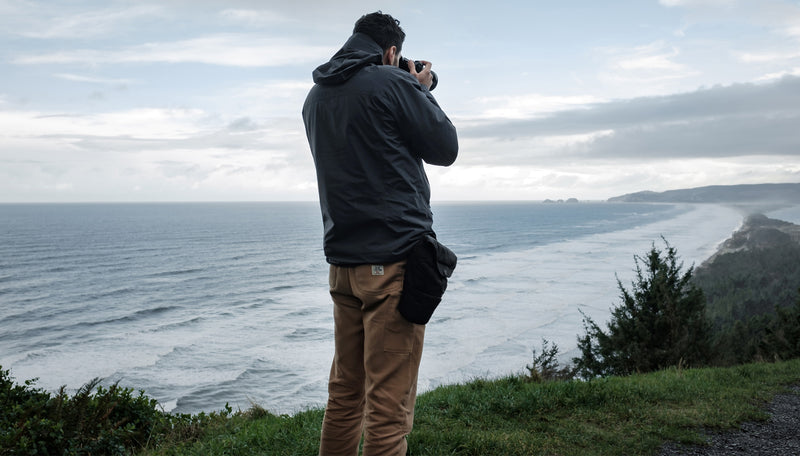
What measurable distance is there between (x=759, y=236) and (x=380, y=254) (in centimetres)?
8969

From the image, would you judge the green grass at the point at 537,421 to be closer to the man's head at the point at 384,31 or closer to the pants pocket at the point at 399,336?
the pants pocket at the point at 399,336

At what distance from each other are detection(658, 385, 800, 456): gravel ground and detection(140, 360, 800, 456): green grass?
0.31ft

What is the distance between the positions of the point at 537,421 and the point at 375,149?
10.0 feet

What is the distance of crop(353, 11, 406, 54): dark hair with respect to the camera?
2477 mm

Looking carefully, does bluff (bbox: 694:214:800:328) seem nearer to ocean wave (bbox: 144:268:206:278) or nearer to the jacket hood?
the jacket hood

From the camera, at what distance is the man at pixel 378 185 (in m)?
2.29

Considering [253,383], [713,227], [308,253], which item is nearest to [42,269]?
[308,253]

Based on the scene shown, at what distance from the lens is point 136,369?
73.5 feet

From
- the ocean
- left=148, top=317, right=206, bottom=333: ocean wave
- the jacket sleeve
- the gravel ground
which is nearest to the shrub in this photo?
the ocean

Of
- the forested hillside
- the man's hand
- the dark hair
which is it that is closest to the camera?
the dark hair

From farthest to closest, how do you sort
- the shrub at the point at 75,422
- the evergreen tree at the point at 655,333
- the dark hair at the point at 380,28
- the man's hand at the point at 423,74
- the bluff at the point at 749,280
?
the bluff at the point at 749,280 → the evergreen tree at the point at 655,333 → the shrub at the point at 75,422 → the man's hand at the point at 423,74 → the dark hair at the point at 380,28

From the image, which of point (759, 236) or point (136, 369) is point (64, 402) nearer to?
point (136, 369)

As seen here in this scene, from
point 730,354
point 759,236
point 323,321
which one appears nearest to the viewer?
point 730,354

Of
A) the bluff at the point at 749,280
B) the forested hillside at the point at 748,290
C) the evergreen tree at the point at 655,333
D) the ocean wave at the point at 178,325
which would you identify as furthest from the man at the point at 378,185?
the bluff at the point at 749,280
